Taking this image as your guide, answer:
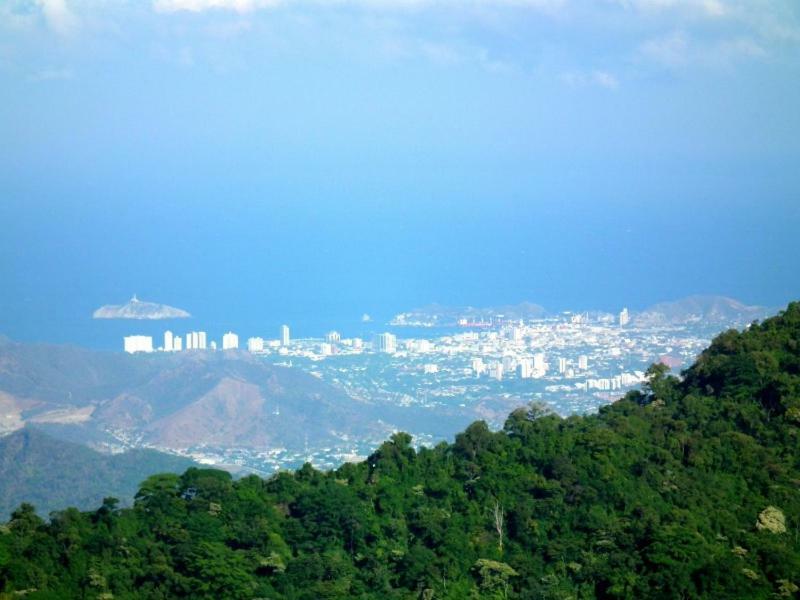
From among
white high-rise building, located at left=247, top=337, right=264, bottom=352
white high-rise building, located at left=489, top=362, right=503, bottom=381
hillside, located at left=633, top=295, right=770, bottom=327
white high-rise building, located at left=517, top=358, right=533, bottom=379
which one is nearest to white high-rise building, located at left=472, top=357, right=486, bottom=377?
white high-rise building, located at left=489, top=362, right=503, bottom=381

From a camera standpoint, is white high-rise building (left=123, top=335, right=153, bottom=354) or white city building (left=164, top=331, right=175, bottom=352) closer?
white high-rise building (left=123, top=335, right=153, bottom=354)

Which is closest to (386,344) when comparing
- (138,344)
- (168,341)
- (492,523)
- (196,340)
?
(196,340)

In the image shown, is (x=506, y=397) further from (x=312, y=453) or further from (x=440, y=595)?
(x=440, y=595)

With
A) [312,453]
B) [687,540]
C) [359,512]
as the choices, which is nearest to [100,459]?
[312,453]

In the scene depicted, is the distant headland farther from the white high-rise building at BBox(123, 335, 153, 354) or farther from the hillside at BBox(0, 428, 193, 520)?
the hillside at BBox(0, 428, 193, 520)

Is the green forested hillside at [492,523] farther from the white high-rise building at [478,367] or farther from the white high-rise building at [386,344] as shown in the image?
the white high-rise building at [386,344]

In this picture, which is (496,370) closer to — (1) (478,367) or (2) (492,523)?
(1) (478,367)
